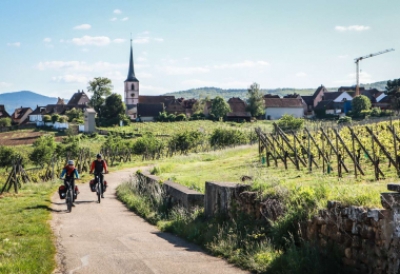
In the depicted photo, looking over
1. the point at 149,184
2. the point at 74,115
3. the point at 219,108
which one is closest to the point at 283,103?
the point at 219,108

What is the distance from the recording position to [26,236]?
37.2 feet

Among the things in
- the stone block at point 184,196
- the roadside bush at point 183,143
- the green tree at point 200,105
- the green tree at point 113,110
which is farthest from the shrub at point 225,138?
the green tree at point 200,105

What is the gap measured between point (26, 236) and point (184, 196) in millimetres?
3975

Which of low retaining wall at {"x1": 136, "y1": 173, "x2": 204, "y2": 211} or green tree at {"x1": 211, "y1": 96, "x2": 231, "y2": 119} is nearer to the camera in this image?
low retaining wall at {"x1": 136, "y1": 173, "x2": 204, "y2": 211}

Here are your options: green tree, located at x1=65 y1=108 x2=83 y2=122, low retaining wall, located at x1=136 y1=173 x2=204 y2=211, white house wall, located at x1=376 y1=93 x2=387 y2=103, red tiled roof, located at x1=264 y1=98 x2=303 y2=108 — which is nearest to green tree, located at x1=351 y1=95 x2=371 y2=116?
white house wall, located at x1=376 y1=93 x2=387 y2=103

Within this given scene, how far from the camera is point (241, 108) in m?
114

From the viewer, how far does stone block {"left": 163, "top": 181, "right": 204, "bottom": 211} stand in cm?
1297

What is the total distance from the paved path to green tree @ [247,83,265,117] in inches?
3786

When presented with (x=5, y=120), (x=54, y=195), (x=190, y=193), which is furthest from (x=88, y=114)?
(x=190, y=193)

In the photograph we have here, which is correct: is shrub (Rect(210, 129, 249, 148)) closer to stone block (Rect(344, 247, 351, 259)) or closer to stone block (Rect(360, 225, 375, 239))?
stone block (Rect(344, 247, 351, 259))

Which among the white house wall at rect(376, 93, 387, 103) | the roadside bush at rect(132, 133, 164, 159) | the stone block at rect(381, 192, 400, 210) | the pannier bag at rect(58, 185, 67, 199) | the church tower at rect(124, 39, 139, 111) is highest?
the church tower at rect(124, 39, 139, 111)

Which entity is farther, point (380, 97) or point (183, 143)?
point (380, 97)

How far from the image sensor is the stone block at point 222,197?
426 inches

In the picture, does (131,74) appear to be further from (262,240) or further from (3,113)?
(262,240)
